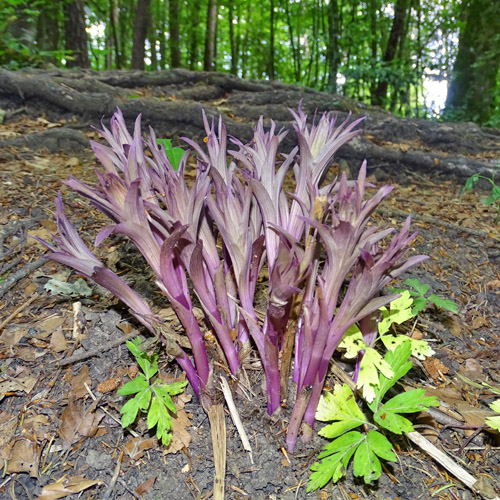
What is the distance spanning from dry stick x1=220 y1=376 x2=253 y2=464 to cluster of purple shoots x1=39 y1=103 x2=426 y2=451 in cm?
6

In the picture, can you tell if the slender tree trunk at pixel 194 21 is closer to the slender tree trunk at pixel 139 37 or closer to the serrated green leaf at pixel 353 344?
the slender tree trunk at pixel 139 37

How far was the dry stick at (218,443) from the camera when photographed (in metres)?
1.33

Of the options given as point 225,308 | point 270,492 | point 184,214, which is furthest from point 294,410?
point 184,214

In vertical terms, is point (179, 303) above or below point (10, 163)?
below

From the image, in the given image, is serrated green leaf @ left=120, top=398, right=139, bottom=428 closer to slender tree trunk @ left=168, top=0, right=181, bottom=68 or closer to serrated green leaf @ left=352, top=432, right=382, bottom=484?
serrated green leaf @ left=352, top=432, right=382, bottom=484

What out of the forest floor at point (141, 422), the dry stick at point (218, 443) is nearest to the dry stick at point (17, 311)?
the forest floor at point (141, 422)

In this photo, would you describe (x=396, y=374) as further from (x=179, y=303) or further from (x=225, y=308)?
(x=179, y=303)

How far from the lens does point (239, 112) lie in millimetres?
5133

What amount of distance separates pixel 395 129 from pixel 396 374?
4.39 m

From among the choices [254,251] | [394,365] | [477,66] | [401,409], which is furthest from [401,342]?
[477,66]

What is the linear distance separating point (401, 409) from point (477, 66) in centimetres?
821

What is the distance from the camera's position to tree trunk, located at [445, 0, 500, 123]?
730cm

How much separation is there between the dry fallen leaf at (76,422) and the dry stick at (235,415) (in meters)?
0.47

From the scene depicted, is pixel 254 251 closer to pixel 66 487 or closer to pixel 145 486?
pixel 145 486
